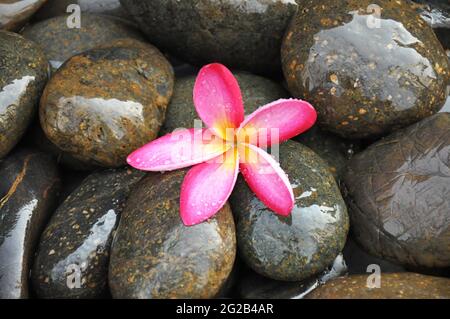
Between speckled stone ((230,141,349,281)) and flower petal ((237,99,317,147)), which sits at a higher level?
flower petal ((237,99,317,147))

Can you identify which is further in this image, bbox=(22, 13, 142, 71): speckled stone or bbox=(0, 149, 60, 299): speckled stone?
bbox=(22, 13, 142, 71): speckled stone

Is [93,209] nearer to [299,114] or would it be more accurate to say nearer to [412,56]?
[299,114]

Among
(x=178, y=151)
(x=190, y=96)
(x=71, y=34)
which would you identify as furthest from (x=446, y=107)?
(x=71, y=34)

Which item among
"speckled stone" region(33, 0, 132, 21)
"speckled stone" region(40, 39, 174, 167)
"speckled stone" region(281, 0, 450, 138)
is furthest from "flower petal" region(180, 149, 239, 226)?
"speckled stone" region(33, 0, 132, 21)

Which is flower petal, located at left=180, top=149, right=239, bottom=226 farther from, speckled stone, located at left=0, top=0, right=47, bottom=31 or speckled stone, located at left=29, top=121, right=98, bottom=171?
speckled stone, located at left=0, top=0, right=47, bottom=31

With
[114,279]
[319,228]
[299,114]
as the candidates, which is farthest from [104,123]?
[319,228]
